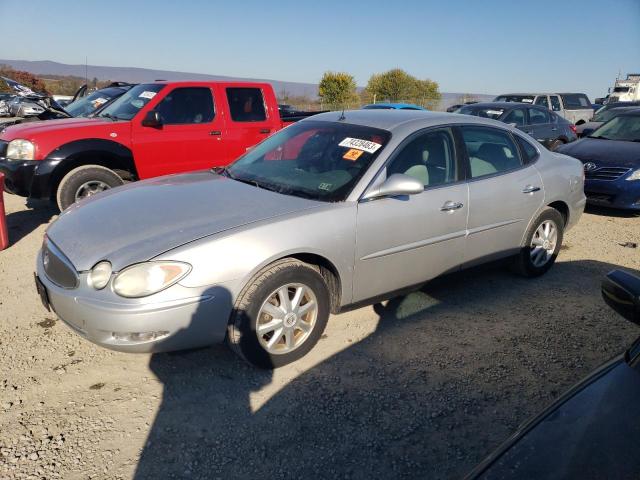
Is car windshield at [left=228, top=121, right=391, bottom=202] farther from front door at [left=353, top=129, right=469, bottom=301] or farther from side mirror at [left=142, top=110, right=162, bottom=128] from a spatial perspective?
side mirror at [left=142, top=110, right=162, bottom=128]

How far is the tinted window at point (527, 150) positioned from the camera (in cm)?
458

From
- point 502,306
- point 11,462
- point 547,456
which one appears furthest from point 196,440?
point 502,306

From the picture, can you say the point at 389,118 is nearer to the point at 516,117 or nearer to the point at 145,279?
the point at 145,279

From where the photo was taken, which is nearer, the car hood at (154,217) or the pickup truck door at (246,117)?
the car hood at (154,217)

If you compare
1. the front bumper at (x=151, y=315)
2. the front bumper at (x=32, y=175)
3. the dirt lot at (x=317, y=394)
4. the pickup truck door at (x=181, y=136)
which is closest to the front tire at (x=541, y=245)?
the dirt lot at (x=317, y=394)

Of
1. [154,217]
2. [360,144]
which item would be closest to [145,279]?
[154,217]

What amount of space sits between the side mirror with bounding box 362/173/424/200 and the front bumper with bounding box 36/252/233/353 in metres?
1.22

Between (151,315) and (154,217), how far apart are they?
2.38 feet

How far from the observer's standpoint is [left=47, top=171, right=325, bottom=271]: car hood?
2.82 meters

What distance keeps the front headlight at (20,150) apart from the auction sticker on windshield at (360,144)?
3986 mm

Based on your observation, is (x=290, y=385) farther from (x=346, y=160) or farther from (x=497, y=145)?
(x=497, y=145)

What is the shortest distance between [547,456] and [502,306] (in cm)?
299

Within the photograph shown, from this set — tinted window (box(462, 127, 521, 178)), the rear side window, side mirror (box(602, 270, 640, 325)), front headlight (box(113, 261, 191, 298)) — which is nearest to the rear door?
tinted window (box(462, 127, 521, 178))

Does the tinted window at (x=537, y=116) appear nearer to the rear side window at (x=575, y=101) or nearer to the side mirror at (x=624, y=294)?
the rear side window at (x=575, y=101)
